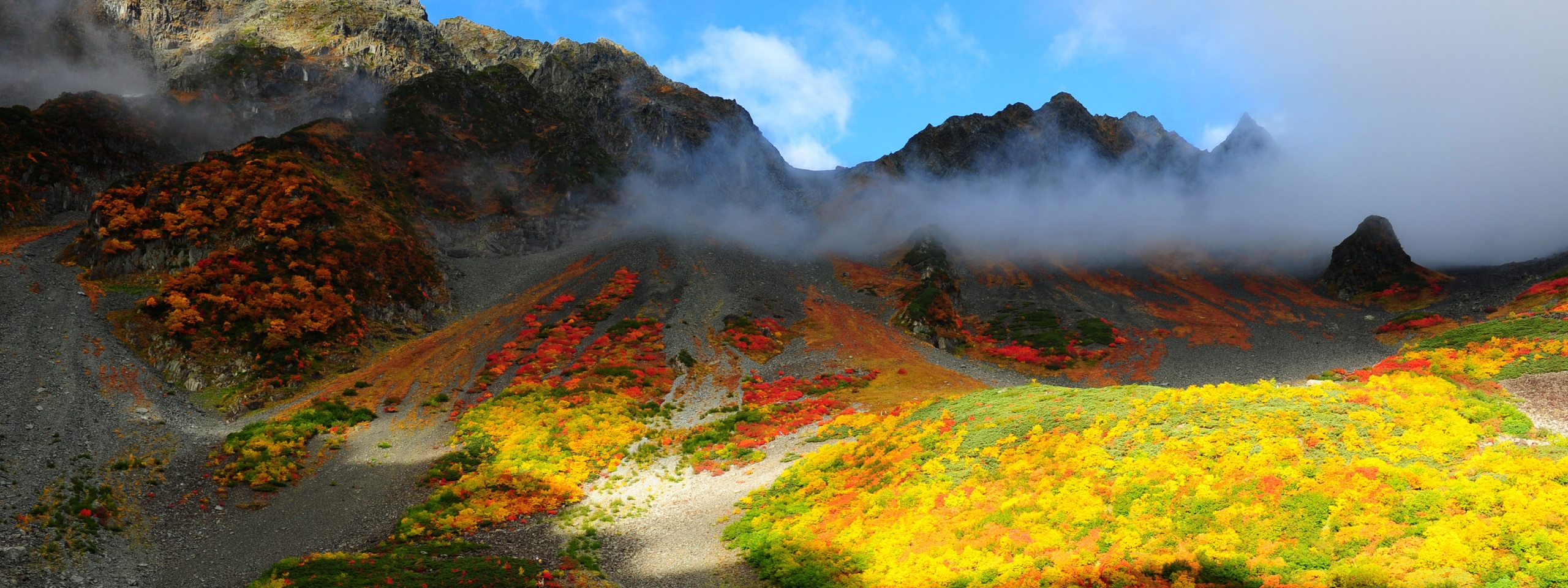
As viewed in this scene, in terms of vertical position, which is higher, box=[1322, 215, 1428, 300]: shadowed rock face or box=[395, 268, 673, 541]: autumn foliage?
box=[1322, 215, 1428, 300]: shadowed rock face

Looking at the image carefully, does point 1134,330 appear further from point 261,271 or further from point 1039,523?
point 261,271

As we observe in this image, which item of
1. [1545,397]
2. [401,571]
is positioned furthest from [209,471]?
[1545,397]

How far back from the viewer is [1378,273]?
13362 cm

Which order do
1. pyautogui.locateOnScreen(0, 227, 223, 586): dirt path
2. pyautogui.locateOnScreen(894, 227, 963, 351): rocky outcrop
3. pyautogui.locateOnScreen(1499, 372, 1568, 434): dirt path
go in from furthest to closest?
pyautogui.locateOnScreen(894, 227, 963, 351): rocky outcrop
pyautogui.locateOnScreen(0, 227, 223, 586): dirt path
pyautogui.locateOnScreen(1499, 372, 1568, 434): dirt path

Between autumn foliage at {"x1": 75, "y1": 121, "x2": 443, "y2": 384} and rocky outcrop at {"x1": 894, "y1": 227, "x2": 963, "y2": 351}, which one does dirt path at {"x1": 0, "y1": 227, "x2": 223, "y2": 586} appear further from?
rocky outcrop at {"x1": 894, "y1": 227, "x2": 963, "y2": 351}

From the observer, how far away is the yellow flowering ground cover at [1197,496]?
2005 centimetres

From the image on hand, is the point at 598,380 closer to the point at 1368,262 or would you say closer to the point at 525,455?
the point at 525,455

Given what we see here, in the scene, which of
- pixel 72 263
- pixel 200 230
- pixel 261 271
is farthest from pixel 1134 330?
pixel 72 263

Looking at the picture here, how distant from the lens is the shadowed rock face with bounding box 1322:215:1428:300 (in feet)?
437

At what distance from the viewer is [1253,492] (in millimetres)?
24719

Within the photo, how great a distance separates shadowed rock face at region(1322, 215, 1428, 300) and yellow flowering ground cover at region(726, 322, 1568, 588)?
376ft

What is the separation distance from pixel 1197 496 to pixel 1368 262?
5939 inches

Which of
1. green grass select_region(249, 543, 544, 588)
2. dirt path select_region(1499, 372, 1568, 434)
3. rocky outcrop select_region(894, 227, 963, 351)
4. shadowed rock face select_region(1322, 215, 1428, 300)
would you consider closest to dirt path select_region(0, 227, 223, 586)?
green grass select_region(249, 543, 544, 588)

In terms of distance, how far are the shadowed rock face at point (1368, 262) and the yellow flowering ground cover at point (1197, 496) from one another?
114662 mm
